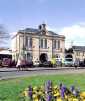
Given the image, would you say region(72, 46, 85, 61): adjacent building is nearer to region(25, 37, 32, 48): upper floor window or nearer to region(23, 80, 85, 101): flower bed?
region(25, 37, 32, 48): upper floor window

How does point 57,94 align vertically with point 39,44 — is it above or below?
below

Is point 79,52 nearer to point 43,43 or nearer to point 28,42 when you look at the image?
point 43,43

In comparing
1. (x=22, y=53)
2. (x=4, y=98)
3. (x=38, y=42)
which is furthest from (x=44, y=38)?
(x=4, y=98)

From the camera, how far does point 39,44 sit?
10450 centimetres

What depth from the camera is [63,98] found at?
7.00 meters

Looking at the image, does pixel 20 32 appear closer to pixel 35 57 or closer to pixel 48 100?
pixel 35 57

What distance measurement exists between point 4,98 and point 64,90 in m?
5.10

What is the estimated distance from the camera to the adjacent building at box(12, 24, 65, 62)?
330 feet

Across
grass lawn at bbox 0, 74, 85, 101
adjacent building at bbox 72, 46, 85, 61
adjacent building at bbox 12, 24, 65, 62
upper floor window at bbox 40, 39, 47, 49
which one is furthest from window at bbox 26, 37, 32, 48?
grass lawn at bbox 0, 74, 85, 101

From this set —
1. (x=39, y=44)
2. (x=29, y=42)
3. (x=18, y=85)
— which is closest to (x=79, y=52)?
(x=39, y=44)

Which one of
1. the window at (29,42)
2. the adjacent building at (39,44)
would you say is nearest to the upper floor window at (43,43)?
the adjacent building at (39,44)

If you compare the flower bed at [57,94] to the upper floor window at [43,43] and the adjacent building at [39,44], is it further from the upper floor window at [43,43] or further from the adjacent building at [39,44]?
the upper floor window at [43,43]

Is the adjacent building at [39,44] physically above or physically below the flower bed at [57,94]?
above

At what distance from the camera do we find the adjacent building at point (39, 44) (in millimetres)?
100688
